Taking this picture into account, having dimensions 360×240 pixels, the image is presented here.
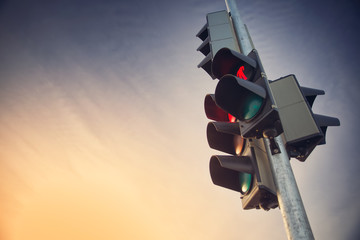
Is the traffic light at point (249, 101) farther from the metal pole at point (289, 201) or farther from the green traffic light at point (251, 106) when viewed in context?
the metal pole at point (289, 201)

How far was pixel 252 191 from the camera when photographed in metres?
2.02

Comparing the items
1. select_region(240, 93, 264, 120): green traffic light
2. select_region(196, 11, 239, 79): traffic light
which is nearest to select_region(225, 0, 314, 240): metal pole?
select_region(240, 93, 264, 120): green traffic light

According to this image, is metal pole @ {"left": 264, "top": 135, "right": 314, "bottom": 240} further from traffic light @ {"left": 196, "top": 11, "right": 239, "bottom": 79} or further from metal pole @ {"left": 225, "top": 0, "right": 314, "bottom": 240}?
traffic light @ {"left": 196, "top": 11, "right": 239, "bottom": 79}

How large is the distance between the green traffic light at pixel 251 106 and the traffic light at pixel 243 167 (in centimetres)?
26

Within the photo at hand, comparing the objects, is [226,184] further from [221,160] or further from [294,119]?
[294,119]

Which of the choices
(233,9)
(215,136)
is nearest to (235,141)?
(215,136)

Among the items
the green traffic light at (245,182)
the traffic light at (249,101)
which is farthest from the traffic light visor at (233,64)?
the green traffic light at (245,182)

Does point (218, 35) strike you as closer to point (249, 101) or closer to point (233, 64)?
point (233, 64)

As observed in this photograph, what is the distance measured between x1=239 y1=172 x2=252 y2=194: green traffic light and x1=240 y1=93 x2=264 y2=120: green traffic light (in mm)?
629

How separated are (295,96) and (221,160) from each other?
99 cm

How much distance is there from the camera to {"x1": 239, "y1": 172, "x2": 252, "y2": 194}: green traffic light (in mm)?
2188

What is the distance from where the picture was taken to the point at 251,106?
2002 millimetres

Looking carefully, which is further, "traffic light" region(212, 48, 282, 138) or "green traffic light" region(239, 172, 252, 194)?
"green traffic light" region(239, 172, 252, 194)

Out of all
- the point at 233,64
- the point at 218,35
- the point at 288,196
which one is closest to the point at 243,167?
the point at 288,196
